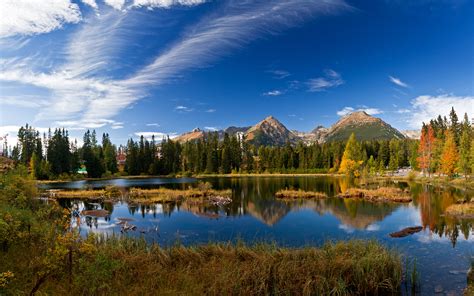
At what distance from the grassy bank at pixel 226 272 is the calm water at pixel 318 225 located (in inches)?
124

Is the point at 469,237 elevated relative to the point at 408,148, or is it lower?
lower

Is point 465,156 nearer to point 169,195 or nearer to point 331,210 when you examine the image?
point 331,210

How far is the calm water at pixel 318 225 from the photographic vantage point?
66.1 ft

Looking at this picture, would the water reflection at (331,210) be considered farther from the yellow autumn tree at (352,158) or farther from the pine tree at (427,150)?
the yellow autumn tree at (352,158)

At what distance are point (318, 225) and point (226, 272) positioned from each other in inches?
805

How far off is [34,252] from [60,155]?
119638 mm

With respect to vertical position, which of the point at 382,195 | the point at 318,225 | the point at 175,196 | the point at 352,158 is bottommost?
the point at 318,225

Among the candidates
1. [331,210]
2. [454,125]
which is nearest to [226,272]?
[331,210]

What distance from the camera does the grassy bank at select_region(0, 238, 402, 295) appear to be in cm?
1088

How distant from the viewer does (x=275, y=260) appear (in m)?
14.6

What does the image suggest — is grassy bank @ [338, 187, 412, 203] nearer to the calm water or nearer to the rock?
the calm water

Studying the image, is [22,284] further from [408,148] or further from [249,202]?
[408,148]

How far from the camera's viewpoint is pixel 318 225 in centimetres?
3150

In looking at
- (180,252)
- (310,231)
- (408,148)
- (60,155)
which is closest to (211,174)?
(60,155)
